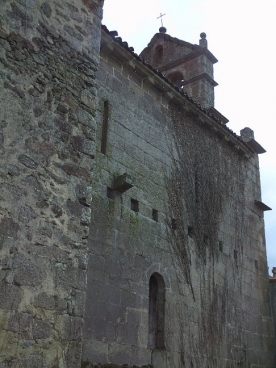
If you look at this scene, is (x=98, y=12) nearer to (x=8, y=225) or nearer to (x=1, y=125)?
(x=1, y=125)

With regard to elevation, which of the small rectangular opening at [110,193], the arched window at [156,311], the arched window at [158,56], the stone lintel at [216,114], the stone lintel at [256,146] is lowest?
the arched window at [156,311]

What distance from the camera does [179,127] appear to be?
970 centimetres

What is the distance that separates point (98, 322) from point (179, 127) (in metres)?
4.66

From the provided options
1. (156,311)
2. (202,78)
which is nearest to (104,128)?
(156,311)

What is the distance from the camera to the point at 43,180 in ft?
15.3

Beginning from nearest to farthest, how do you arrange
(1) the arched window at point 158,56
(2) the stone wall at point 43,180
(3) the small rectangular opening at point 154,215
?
(2) the stone wall at point 43,180 → (3) the small rectangular opening at point 154,215 → (1) the arched window at point 158,56

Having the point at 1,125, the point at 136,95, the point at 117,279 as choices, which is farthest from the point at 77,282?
the point at 136,95

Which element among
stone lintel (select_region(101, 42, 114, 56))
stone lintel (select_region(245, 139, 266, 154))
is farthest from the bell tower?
stone lintel (select_region(101, 42, 114, 56))

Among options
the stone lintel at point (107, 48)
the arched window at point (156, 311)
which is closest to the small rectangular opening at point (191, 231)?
the arched window at point (156, 311)

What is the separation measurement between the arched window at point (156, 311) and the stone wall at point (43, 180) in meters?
3.35

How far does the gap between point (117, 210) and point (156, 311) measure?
1910 millimetres

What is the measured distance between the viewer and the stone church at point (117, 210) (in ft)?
14.4

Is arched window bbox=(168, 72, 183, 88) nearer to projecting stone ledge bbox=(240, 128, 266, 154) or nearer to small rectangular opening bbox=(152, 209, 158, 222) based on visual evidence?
projecting stone ledge bbox=(240, 128, 266, 154)

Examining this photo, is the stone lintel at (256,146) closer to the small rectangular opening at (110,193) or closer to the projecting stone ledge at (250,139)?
the projecting stone ledge at (250,139)
